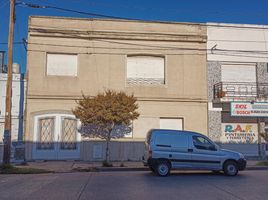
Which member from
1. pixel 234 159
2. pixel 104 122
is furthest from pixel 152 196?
pixel 104 122

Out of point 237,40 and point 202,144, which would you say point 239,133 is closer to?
point 237,40

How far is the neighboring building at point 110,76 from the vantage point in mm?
19922

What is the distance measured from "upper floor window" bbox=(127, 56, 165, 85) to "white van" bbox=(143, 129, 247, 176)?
694 cm

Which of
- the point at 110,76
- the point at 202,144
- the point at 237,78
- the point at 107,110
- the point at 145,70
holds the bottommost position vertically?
the point at 202,144

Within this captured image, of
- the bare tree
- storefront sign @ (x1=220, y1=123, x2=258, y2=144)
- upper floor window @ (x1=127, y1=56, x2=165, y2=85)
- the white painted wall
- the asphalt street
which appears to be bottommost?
the asphalt street

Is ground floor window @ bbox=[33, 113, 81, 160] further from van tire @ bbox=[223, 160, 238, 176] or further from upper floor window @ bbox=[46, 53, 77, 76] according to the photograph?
van tire @ bbox=[223, 160, 238, 176]

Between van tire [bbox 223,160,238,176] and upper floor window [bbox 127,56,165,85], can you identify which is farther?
upper floor window [bbox 127,56,165,85]

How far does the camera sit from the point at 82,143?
65.5 ft

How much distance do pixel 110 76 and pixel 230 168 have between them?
30.4 ft

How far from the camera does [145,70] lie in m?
21.3

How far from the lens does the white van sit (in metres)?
14.2

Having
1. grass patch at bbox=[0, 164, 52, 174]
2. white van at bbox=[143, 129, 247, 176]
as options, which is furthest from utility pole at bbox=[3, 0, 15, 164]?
white van at bbox=[143, 129, 247, 176]

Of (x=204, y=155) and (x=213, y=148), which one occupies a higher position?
(x=213, y=148)

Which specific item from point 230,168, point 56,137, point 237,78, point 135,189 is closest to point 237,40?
point 237,78
